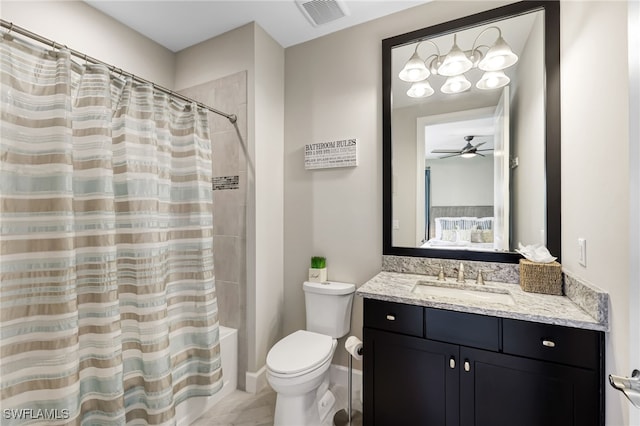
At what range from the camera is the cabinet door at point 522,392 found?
109cm

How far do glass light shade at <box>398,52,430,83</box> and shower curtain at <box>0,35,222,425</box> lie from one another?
1459mm

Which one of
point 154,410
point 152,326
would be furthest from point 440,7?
point 154,410

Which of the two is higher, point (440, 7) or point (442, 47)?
point (440, 7)

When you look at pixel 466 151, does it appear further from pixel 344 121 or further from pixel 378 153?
pixel 344 121

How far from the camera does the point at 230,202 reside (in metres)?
2.15

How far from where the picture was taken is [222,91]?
2180mm

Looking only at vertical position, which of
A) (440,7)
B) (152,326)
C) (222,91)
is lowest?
(152,326)

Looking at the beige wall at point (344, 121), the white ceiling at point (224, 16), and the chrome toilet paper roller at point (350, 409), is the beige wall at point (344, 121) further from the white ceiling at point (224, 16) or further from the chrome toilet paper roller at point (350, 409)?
the chrome toilet paper roller at point (350, 409)

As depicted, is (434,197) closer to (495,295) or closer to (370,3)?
(495,295)

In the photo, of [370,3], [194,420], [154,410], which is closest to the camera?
[154,410]

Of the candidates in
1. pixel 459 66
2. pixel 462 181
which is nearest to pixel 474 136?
pixel 462 181

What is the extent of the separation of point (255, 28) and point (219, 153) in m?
0.93

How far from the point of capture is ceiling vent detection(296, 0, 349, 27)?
5.98 ft

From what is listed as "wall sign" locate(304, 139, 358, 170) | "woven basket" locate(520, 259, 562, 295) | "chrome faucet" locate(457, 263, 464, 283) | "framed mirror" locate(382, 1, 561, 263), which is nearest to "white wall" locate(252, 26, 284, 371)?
"wall sign" locate(304, 139, 358, 170)
